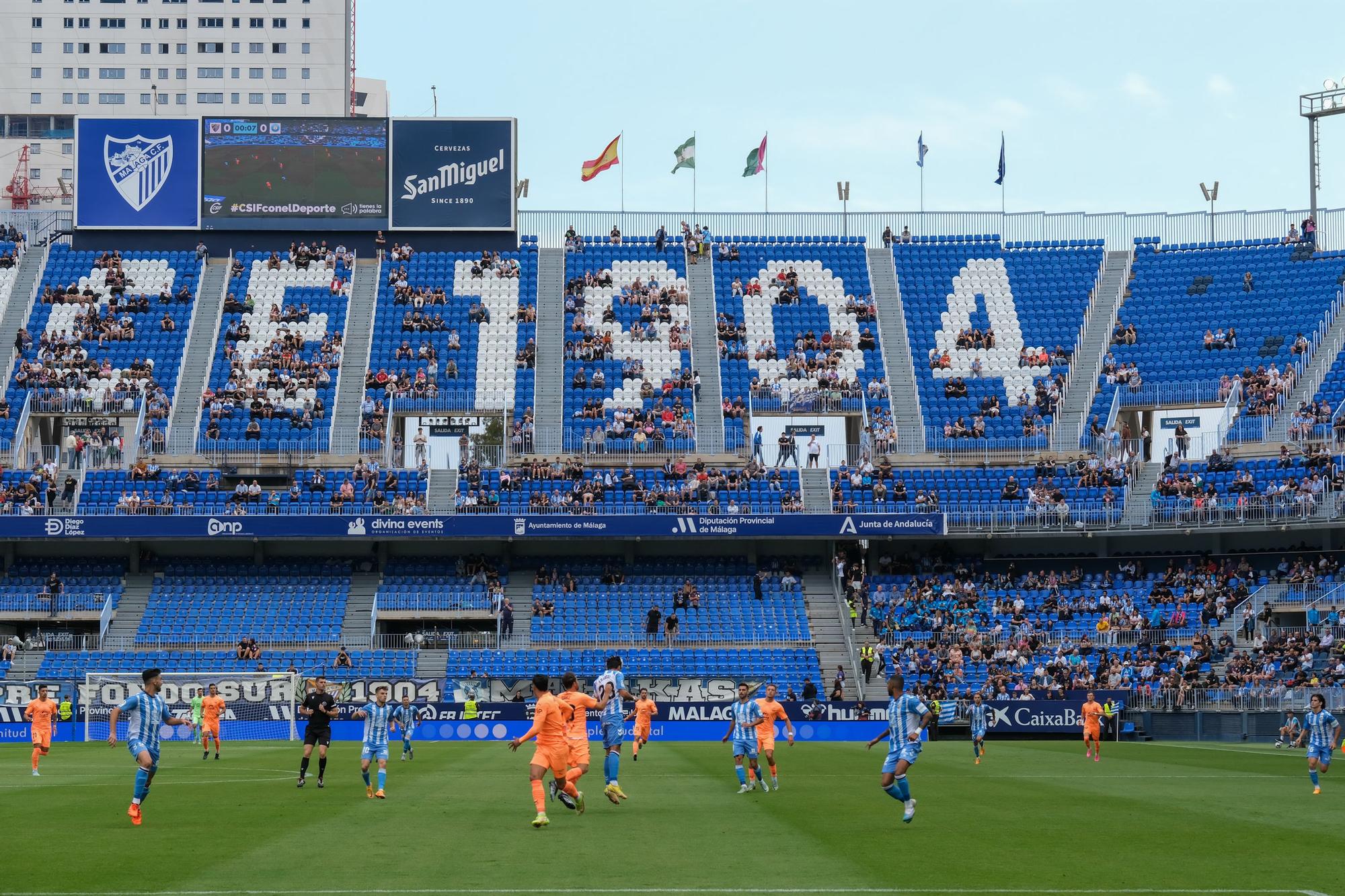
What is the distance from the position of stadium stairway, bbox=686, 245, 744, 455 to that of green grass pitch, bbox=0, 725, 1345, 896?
3030cm

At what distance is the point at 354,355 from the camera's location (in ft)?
219

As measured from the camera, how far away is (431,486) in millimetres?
60062

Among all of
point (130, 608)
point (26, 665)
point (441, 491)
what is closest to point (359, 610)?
point (441, 491)

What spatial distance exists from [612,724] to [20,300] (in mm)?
51932

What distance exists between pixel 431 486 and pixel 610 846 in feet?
140

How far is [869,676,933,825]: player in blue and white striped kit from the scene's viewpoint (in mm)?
21141

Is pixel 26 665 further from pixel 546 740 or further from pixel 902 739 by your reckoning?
pixel 902 739

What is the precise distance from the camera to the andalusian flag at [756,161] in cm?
7631

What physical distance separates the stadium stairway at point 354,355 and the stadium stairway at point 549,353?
7129 millimetres

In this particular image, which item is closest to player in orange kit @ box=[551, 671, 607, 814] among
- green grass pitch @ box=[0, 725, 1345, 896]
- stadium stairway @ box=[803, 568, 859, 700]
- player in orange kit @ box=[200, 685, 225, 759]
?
green grass pitch @ box=[0, 725, 1345, 896]

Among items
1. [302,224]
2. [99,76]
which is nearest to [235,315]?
[302,224]

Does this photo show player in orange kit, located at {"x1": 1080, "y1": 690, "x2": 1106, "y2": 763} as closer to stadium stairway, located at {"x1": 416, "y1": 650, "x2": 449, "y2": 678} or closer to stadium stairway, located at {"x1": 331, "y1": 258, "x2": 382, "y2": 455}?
stadium stairway, located at {"x1": 416, "y1": 650, "x2": 449, "y2": 678}

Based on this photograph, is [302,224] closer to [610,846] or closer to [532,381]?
[532,381]

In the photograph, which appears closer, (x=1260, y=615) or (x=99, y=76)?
(x=1260, y=615)
